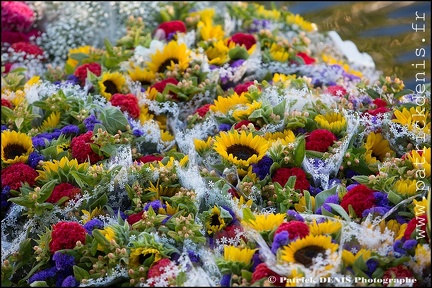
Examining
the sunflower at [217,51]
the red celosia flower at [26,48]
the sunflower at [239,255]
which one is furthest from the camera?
the red celosia flower at [26,48]

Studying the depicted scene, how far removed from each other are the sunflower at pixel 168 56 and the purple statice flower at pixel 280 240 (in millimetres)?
1149

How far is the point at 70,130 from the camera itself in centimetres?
209

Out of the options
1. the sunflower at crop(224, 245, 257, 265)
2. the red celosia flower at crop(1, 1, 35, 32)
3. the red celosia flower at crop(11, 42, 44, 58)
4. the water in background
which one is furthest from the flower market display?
the water in background

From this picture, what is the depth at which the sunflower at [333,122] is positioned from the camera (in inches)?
79.2

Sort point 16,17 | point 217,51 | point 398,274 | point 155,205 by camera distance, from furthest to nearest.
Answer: point 16,17
point 217,51
point 155,205
point 398,274

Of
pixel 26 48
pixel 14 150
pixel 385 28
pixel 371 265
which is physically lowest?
pixel 385 28

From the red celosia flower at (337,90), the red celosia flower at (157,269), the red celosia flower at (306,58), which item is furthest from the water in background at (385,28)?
the red celosia flower at (157,269)

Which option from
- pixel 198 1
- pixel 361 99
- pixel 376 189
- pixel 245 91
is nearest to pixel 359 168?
pixel 376 189

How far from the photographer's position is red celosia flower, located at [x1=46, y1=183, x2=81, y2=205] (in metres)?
1.81

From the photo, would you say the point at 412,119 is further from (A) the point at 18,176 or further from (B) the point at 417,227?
(A) the point at 18,176

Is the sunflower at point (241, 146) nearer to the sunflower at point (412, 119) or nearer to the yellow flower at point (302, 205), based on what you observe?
the yellow flower at point (302, 205)

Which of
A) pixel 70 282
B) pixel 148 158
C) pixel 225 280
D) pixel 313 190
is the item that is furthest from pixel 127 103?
pixel 225 280

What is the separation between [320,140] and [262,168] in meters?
0.19

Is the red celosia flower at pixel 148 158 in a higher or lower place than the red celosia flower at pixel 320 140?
lower
